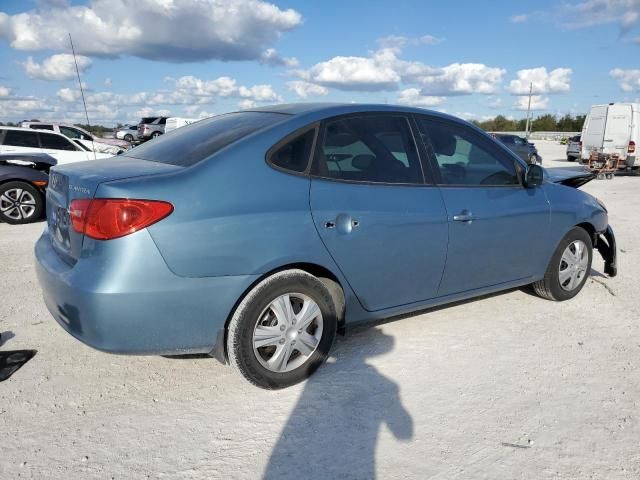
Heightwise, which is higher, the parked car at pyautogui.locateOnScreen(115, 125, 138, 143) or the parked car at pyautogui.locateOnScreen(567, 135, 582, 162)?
the parked car at pyautogui.locateOnScreen(115, 125, 138, 143)

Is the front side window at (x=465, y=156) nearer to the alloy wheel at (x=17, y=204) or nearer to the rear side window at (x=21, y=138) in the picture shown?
the alloy wheel at (x=17, y=204)

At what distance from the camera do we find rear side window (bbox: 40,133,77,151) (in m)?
11.8

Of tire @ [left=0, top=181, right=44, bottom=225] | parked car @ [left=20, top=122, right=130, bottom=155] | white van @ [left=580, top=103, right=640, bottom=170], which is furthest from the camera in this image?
white van @ [left=580, top=103, right=640, bottom=170]

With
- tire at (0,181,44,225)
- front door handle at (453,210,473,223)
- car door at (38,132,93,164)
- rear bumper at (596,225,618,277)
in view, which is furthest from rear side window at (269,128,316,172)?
car door at (38,132,93,164)

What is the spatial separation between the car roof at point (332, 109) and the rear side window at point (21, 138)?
9931mm

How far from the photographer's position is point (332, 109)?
3.24m

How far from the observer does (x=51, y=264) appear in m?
2.84

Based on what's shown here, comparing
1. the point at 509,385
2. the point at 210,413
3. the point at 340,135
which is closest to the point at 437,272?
the point at 509,385

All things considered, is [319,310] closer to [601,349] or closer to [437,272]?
[437,272]

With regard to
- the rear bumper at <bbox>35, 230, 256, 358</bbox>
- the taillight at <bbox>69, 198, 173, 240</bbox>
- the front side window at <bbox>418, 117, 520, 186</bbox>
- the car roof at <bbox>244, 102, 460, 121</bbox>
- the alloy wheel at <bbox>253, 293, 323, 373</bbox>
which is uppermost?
the car roof at <bbox>244, 102, 460, 121</bbox>

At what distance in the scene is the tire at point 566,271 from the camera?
4.36 meters

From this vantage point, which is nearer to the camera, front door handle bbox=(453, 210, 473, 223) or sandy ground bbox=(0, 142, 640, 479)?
sandy ground bbox=(0, 142, 640, 479)

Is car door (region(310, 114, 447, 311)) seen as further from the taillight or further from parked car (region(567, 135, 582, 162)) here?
parked car (region(567, 135, 582, 162))

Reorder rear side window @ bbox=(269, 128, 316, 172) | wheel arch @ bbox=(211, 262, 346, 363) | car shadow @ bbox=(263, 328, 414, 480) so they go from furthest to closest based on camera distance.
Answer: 1. rear side window @ bbox=(269, 128, 316, 172)
2. wheel arch @ bbox=(211, 262, 346, 363)
3. car shadow @ bbox=(263, 328, 414, 480)
